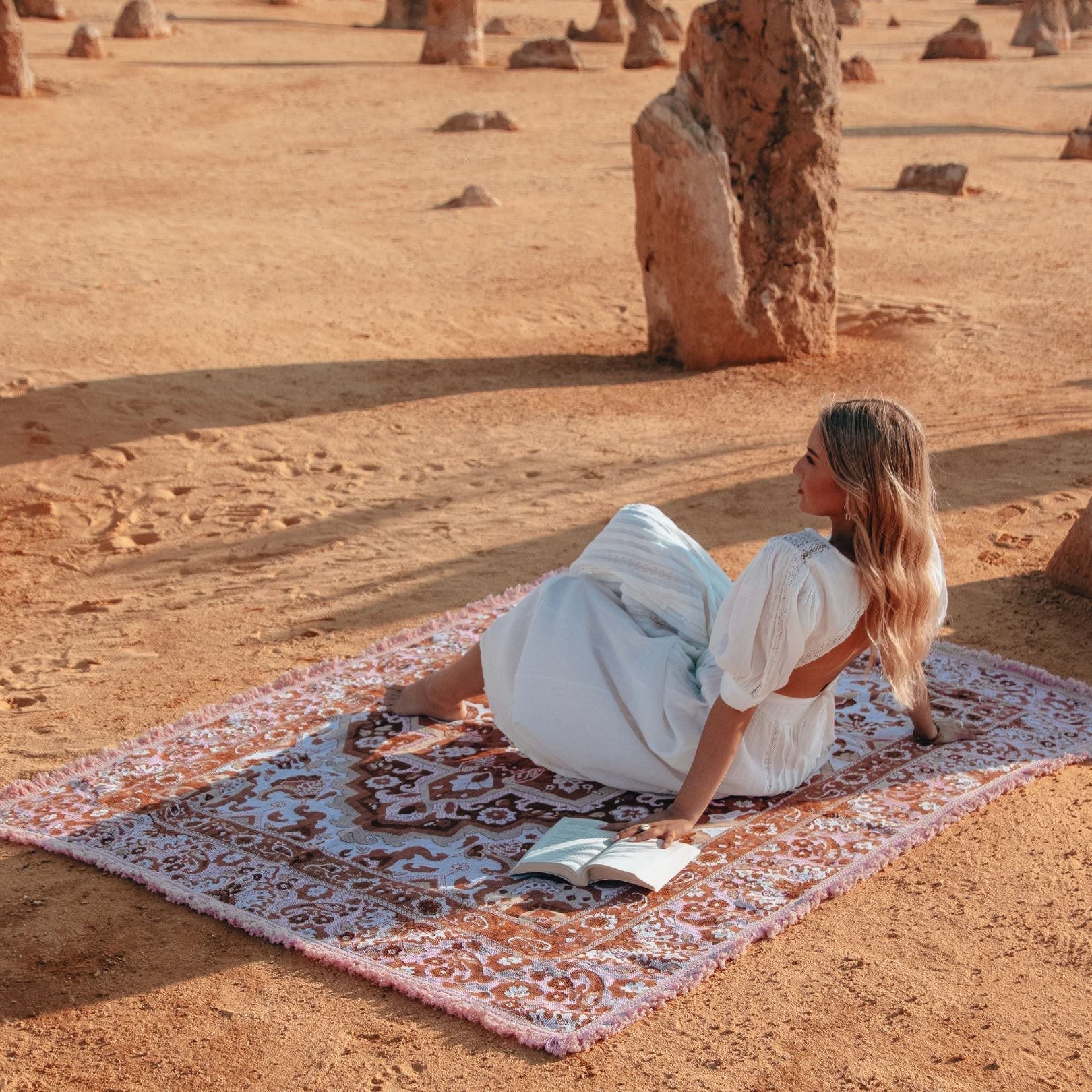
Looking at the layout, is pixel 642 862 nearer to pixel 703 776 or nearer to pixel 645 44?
pixel 703 776

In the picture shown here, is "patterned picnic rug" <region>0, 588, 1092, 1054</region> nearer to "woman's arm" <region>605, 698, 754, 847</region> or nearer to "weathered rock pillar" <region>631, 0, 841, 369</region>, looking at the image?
"woman's arm" <region>605, 698, 754, 847</region>

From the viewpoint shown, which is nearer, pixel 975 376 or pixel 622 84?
pixel 975 376

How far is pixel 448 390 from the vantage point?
8508 millimetres

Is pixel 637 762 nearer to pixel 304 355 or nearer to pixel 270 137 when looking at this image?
pixel 304 355

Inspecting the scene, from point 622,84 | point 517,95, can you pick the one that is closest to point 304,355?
point 517,95

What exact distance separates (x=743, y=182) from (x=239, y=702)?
514 centimetres

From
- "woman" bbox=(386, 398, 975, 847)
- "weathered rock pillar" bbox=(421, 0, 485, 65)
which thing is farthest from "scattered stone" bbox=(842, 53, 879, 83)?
"woman" bbox=(386, 398, 975, 847)

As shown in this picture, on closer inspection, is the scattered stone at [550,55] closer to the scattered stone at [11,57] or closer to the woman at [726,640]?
the scattered stone at [11,57]

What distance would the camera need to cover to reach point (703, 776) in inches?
147

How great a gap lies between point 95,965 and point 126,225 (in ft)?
29.6

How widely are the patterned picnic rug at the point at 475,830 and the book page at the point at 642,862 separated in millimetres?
61

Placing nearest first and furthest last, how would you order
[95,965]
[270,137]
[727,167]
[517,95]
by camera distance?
[95,965]
[727,167]
[270,137]
[517,95]

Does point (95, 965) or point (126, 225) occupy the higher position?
point (126, 225)

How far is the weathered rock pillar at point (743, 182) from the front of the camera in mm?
8375
